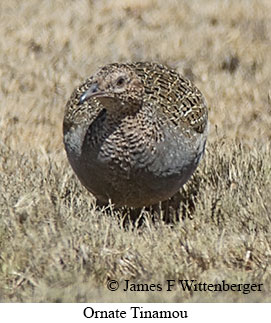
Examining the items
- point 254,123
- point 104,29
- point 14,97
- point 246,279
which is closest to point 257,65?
point 254,123

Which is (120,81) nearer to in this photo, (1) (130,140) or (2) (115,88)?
(2) (115,88)

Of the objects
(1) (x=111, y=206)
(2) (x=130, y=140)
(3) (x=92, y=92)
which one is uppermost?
(3) (x=92, y=92)

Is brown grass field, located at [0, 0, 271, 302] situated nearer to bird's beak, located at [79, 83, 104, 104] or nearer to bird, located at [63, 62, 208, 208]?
bird, located at [63, 62, 208, 208]

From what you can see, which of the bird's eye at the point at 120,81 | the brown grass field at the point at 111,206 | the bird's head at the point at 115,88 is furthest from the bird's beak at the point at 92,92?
the brown grass field at the point at 111,206

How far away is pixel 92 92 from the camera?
17.0 feet

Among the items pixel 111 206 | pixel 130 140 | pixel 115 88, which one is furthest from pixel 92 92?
pixel 111 206

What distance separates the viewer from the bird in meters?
5.44

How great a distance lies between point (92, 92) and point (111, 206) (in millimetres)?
789

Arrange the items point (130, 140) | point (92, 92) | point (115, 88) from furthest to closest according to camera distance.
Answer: point (130, 140)
point (115, 88)
point (92, 92)

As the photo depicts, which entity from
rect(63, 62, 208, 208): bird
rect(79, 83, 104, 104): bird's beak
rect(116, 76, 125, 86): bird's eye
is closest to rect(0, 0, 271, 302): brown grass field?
rect(63, 62, 208, 208): bird

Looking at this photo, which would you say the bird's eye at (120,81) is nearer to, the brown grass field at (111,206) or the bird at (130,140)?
the bird at (130,140)

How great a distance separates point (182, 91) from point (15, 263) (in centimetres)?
177

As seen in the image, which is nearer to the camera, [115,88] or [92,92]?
[92,92]

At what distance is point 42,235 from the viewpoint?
4984 mm
